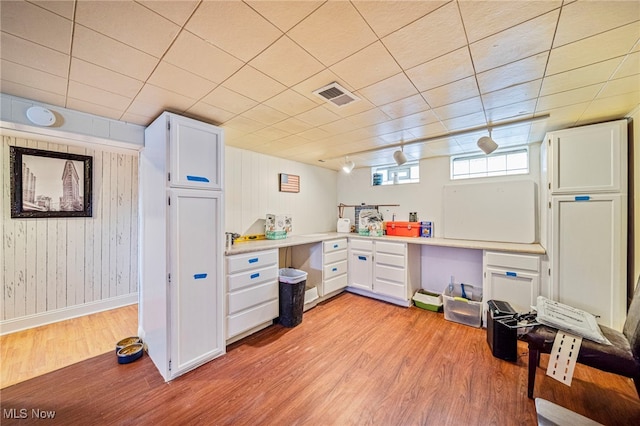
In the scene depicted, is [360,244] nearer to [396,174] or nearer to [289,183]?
[396,174]

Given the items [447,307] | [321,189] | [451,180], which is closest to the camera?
[447,307]

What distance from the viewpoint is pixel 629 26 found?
1160mm

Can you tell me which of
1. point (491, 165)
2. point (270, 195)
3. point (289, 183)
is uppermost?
point (491, 165)

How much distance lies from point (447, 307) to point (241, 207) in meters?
3.09

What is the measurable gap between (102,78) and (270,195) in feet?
A: 8.03

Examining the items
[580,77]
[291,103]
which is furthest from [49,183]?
[580,77]

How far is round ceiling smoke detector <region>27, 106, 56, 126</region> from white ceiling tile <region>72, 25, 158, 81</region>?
86 centimetres

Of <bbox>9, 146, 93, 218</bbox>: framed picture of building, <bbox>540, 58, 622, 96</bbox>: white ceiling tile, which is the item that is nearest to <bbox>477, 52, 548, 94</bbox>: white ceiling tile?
<bbox>540, 58, 622, 96</bbox>: white ceiling tile

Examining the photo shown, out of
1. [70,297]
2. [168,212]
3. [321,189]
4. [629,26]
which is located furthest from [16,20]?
[321,189]

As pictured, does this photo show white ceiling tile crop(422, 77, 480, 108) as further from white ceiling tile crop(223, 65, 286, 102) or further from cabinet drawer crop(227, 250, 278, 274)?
cabinet drawer crop(227, 250, 278, 274)

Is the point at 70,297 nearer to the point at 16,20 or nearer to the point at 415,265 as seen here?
the point at 16,20

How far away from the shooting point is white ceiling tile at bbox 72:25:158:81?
1.20m

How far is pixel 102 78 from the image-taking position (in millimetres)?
1556

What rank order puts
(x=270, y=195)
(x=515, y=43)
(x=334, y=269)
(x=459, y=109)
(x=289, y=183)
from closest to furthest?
1. (x=515, y=43)
2. (x=459, y=109)
3. (x=334, y=269)
4. (x=270, y=195)
5. (x=289, y=183)
